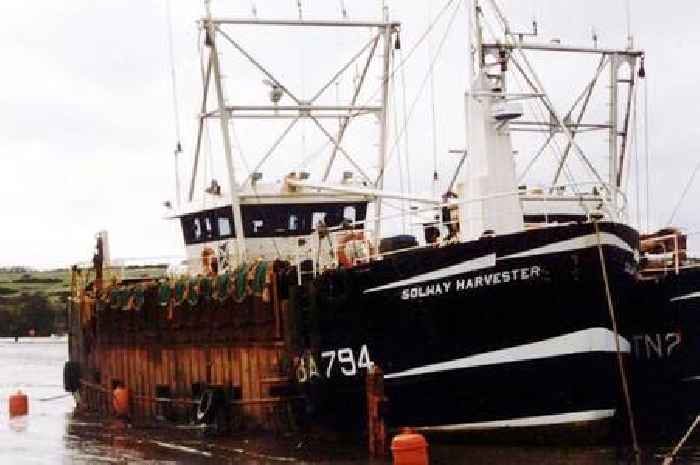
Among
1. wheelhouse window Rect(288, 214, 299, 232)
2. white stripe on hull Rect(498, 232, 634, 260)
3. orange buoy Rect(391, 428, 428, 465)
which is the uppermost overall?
wheelhouse window Rect(288, 214, 299, 232)

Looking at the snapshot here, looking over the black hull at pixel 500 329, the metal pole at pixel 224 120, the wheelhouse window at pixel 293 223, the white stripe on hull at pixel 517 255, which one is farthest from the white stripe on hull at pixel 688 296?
the metal pole at pixel 224 120

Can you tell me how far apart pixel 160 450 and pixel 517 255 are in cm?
813

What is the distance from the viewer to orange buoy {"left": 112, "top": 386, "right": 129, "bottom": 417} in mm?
28916

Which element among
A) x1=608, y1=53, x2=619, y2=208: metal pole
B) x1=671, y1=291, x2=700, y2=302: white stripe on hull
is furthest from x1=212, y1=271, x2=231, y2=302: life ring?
x1=608, y1=53, x2=619, y2=208: metal pole

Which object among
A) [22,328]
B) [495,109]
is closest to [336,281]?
[495,109]

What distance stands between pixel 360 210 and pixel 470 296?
894cm

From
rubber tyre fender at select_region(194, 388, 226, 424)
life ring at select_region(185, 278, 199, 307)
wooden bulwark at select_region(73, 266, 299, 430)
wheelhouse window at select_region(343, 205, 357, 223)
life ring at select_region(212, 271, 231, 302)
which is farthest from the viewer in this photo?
wheelhouse window at select_region(343, 205, 357, 223)

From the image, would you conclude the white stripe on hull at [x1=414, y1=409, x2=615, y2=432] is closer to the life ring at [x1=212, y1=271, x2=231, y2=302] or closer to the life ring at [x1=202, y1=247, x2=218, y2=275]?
the life ring at [x1=212, y1=271, x2=231, y2=302]

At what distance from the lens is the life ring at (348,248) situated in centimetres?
2186

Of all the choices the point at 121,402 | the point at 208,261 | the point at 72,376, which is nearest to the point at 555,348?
the point at 208,261

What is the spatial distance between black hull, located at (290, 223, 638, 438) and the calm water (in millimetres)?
733

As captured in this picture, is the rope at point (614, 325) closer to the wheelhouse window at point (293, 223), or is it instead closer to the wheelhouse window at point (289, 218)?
the wheelhouse window at point (289, 218)

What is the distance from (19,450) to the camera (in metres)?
24.2

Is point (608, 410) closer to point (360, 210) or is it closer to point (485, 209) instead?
point (485, 209)
